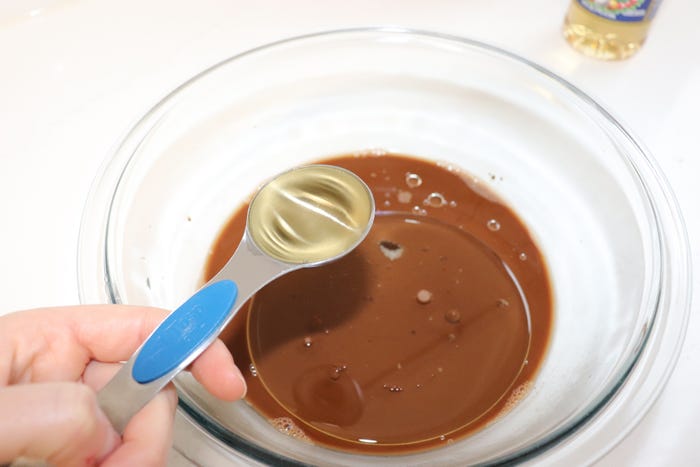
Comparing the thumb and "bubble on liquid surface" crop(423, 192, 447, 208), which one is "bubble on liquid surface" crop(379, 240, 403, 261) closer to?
"bubble on liquid surface" crop(423, 192, 447, 208)

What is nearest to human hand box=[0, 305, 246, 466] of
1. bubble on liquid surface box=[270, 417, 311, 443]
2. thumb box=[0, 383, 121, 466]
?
thumb box=[0, 383, 121, 466]

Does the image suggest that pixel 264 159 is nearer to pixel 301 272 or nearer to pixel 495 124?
pixel 301 272

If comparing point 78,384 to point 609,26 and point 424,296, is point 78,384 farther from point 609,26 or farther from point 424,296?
point 609,26

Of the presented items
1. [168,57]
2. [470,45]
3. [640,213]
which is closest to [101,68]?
[168,57]

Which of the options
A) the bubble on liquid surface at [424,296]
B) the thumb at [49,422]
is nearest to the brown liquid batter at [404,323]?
the bubble on liquid surface at [424,296]

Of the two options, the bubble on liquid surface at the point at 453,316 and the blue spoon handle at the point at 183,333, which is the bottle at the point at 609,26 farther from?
the blue spoon handle at the point at 183,333
